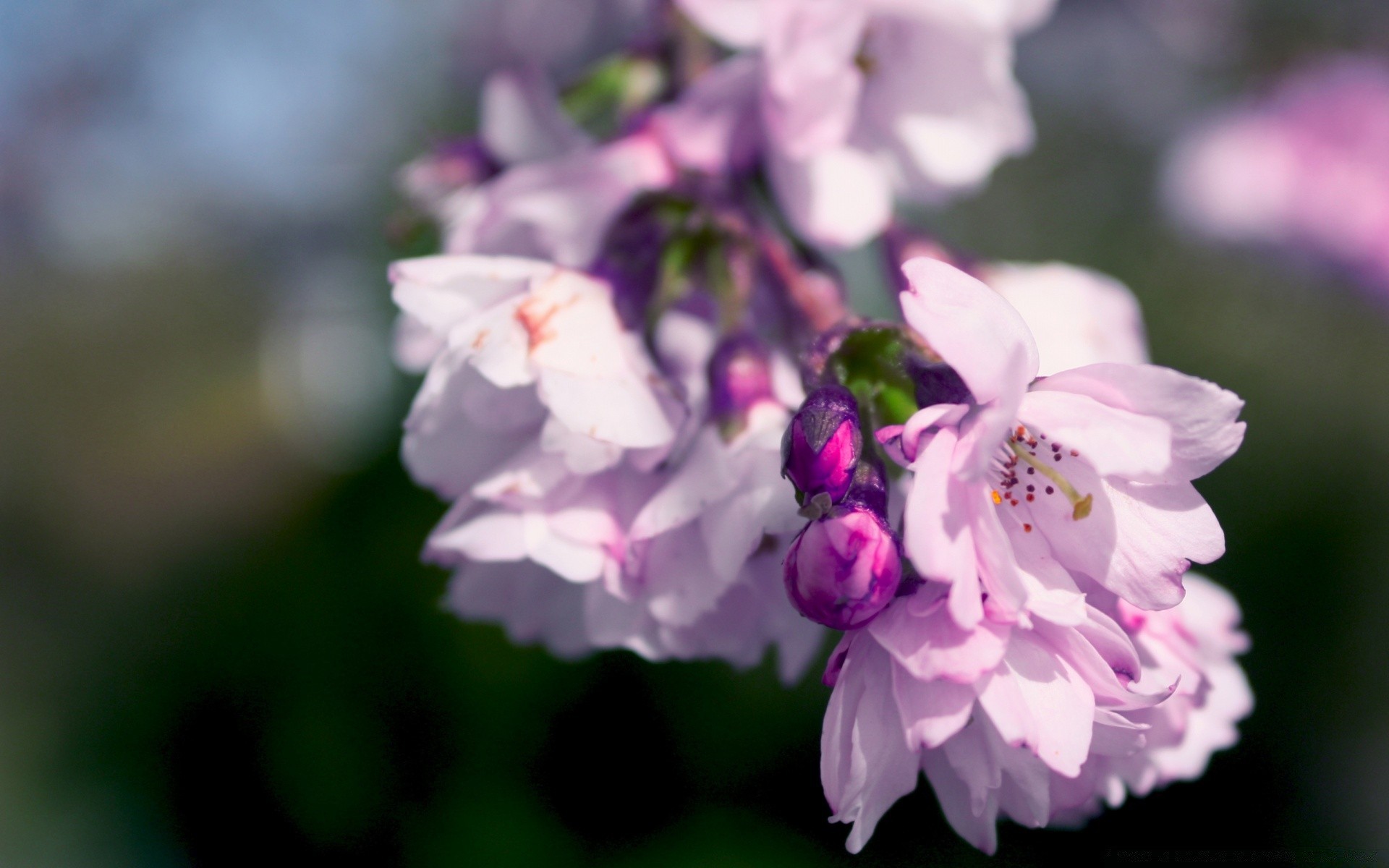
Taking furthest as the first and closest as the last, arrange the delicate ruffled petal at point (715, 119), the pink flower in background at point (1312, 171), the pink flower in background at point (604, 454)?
the pink flower in background at point (1312, 171), the delicate ruffled petal at point (715, 119), the pink flower in background at point (604, 454)

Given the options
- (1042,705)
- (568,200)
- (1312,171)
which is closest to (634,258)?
(568,200)

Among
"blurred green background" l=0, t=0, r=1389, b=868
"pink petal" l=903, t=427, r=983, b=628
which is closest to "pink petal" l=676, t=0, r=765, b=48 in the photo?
"pink petal" l=903, t=427, r=983, b=628

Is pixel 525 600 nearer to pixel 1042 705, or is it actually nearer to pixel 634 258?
pixel 634 258

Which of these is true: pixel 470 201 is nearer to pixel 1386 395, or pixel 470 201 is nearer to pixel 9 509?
pixel 1386 395

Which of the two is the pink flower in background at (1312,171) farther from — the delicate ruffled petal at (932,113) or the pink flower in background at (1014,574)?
the pink flower in background at (1014,574)

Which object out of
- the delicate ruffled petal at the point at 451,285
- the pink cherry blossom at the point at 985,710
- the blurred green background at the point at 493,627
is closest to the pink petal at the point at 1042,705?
the pink cherry blossom at the point at 985,710

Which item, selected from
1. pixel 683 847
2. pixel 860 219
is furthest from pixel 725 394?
pixel 683 847

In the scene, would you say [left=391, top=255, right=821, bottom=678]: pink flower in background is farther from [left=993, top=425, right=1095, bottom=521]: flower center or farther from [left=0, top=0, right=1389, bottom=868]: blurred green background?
[left=0, top=0, right=1389, bottom=868]: blurred green background

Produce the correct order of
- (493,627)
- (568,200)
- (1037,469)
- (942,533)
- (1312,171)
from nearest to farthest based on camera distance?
(942,533) < (1037,469) < (568,200) < (493,627) < (1312,171)
